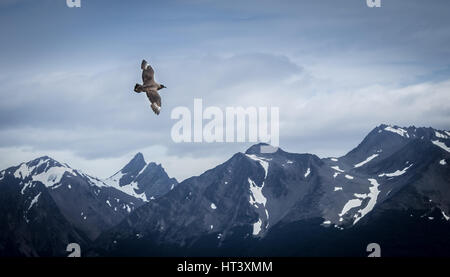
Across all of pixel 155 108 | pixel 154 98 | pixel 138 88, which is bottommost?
pixel 155 108

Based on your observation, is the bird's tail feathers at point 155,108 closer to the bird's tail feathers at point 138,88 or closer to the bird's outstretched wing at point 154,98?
the bird's outstretched wing at point 154,98

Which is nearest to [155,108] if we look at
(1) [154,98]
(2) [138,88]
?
(1) [154,98]

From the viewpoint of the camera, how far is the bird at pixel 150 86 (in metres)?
64.1

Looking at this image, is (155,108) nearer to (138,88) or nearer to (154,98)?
(154,98)

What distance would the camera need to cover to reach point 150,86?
65125mm

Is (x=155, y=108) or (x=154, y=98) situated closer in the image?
(x=155, y=108)

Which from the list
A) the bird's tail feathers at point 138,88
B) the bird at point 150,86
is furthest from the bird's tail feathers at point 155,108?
the bird's tail feathers at point 138,88

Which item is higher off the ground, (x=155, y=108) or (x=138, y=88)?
(x=138, y=88)

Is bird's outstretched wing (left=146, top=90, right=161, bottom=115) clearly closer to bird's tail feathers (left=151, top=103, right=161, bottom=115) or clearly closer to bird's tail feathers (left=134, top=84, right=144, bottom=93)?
bird's tail feathers (left=151, top=103, right=161, bottom=115)
